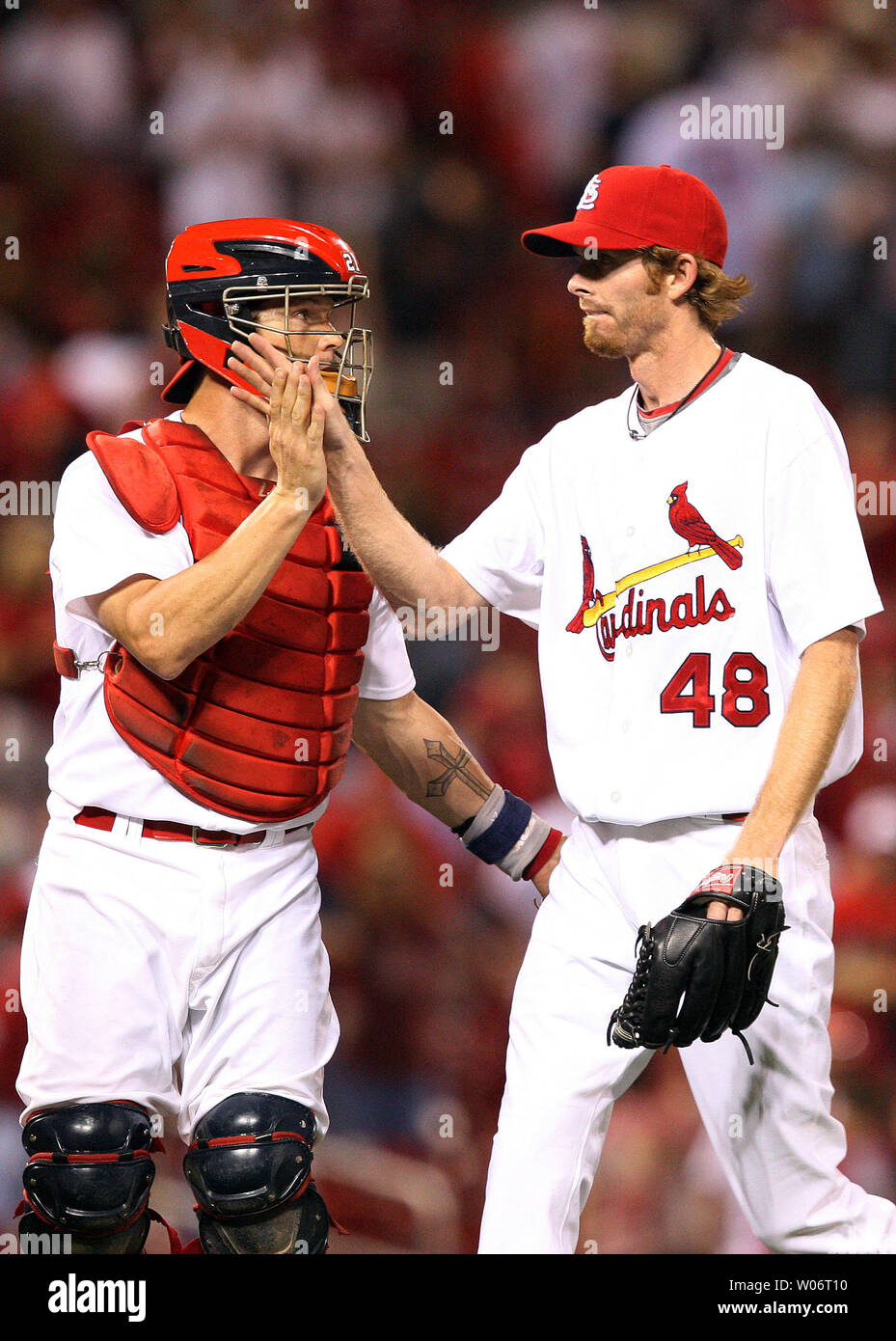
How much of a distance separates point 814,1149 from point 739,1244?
1160 millimetres

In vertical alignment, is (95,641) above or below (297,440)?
below

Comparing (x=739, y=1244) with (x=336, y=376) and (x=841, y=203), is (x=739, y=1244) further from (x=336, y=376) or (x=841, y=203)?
(x=841, y=203)

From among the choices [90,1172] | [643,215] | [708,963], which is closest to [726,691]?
[708,963]

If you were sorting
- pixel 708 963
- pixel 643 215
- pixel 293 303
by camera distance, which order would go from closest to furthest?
pixel 708 963 → pixel 293 303 → pixel 643 215

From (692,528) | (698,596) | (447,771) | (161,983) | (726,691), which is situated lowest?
(161,983)

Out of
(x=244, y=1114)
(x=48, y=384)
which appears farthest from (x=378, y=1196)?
(x=48, y=384)

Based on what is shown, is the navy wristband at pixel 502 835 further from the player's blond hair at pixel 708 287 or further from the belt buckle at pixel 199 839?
the player's blond hair at pixel 708 287

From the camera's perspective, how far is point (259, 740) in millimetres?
2334

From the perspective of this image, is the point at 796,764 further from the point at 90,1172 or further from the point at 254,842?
the point at 90,1172

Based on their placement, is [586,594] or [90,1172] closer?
[90,1172]

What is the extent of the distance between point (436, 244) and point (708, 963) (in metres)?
2.82

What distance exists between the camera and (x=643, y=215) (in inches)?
99.7

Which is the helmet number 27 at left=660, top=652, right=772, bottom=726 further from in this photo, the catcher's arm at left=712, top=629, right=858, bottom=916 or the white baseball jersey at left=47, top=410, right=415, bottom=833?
the white baseball jersey at left=47, top=410, right=415, bottom=833

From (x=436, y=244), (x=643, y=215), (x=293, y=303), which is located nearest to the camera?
(x=293, y=303)
